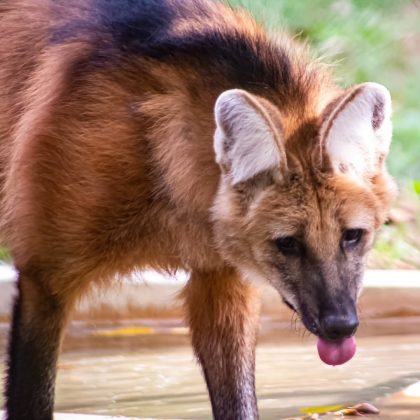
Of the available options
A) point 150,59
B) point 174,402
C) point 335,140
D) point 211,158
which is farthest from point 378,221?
point 174,402

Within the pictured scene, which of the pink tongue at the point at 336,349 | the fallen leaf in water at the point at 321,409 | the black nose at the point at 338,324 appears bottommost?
the fallen leaf in water at the point at 321,409

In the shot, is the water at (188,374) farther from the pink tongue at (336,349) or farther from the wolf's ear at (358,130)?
the wolf's ear at (358,130)

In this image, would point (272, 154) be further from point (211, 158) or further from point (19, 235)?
point (19, 235)

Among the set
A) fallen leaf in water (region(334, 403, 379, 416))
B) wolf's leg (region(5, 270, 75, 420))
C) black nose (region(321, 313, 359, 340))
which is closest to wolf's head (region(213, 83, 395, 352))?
black nose (region(321, 313, 359, 340))

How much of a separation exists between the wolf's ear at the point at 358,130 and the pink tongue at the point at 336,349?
0.47 m

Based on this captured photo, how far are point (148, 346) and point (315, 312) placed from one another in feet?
7.59

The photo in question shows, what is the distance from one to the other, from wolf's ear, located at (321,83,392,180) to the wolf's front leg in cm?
71

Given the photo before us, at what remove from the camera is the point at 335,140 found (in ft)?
10.9

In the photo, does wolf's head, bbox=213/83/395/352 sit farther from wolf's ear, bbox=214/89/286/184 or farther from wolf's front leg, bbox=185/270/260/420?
wolf's front leg, bbox=185/270/260/420

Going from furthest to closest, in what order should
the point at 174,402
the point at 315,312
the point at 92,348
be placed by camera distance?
the point at 92,348
the point at 174,402
the point at 315,312

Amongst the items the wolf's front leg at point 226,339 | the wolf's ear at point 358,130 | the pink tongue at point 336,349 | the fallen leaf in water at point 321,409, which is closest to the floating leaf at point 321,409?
the fallen leaf in water at point 321,409

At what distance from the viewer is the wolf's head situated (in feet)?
10.7

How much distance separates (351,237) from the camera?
3340mm

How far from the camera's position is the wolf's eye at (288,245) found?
3.33 m
